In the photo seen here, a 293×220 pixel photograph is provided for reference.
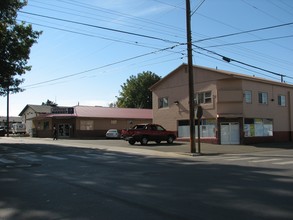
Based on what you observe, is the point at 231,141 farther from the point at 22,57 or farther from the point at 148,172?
the point at 148,172

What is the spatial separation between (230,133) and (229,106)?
244cm

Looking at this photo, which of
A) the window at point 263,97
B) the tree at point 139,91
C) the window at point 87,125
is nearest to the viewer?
the window at point 263,97

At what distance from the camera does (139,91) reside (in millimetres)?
81125

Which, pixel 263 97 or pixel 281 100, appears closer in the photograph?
pixel 263 97

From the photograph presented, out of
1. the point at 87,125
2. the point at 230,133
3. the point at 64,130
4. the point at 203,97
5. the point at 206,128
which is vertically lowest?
the point at 230,133

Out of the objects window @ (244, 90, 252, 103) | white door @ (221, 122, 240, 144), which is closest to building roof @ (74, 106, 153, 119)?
white door @ (221, 122, 240, 144)

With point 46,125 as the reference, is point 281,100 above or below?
above

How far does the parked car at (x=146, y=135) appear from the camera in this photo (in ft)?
110

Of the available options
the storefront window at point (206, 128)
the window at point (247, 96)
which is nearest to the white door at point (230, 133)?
the storefront window at point (206, 128)

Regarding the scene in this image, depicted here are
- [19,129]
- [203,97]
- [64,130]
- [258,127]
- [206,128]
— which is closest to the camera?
[206,128]

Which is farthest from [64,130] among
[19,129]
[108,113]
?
[19,129]

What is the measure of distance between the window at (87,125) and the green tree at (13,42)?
2007 cm

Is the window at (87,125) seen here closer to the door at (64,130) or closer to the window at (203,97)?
the door at (64,130)

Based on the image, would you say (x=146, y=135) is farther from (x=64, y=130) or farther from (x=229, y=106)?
(x=64, y=130)
